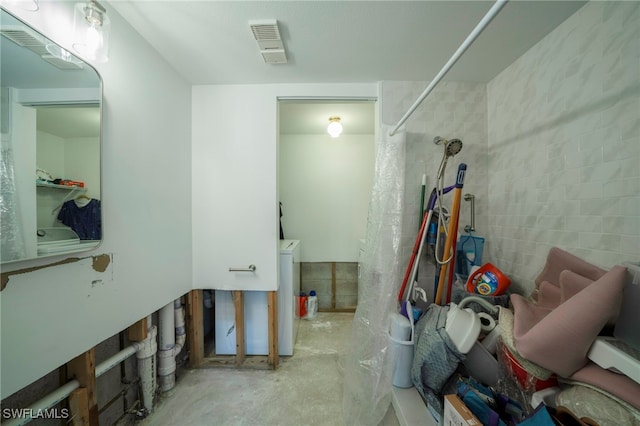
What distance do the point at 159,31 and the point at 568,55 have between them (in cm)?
228

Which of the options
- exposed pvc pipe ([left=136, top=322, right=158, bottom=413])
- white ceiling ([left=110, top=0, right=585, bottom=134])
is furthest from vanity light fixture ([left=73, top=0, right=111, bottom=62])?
exposed pvc pipe ([left=136, top=322, right=158, bottom=413])

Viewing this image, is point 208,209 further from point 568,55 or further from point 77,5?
point 568,55

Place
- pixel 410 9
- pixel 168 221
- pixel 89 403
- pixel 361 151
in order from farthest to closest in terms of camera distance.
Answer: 1. pixel 361 151
2. pixel 168 221
3. pixel 410 9
4. pixel 89 403

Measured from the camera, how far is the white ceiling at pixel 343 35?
41.1 inches

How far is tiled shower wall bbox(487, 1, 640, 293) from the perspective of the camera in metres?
0.90

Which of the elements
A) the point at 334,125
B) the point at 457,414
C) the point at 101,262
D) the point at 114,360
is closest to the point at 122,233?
the point at 101,262

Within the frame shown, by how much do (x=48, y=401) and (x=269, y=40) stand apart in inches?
79.4

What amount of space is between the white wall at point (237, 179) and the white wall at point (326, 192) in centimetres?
109

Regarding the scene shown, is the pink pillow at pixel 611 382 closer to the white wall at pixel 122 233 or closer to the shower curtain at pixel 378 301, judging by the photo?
the shower curtain at pixel 378 301

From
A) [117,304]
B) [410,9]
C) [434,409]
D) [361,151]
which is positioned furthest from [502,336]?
[361,151]

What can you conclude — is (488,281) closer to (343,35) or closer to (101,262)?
(343,35)

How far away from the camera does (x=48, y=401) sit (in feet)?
2.72

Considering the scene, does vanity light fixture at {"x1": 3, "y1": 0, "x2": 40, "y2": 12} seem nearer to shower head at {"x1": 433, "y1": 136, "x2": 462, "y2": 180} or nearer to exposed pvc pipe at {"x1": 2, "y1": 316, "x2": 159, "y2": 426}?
exposed pvc pipe at {"x1": 2, "y1": 316, "x2": 159, "y2": 426}

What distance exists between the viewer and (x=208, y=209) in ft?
5.47
